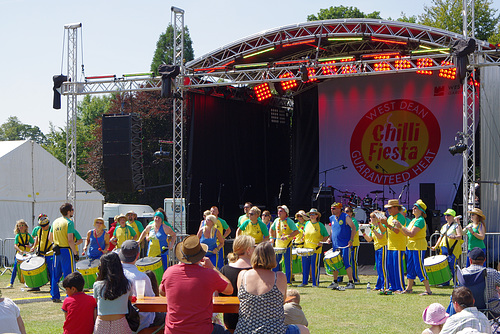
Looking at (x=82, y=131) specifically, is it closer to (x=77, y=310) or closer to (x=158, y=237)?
(x=158, y=237)

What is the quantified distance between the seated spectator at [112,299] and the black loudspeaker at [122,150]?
11.0 m

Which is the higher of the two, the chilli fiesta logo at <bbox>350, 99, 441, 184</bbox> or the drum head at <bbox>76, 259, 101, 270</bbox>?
the chilli fiesta logo at <bbox>350, 99, 441, 184</bbox>

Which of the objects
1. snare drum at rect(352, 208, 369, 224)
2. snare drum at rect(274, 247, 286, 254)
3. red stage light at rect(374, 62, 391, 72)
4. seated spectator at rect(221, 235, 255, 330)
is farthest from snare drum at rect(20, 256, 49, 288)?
red stage light at rect(374, 62, 391, 72)

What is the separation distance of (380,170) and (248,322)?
50.4ft

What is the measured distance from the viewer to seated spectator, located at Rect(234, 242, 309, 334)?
4816 millimetres

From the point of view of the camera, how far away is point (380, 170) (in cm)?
1966

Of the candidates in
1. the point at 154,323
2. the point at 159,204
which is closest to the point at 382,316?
the point at 154,323

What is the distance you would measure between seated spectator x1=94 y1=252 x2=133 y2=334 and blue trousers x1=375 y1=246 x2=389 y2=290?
20.5 ft

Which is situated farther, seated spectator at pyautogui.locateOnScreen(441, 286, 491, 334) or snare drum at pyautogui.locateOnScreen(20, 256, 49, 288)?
snare drum at pyautogui.locateOnScreen(20, 256, 49, 288)

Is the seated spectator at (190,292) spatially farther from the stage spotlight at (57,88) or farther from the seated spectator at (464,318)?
the stage spotlight at (57,88)

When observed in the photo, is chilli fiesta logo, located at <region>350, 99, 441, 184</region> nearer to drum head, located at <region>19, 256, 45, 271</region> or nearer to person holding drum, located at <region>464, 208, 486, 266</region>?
person holding drum, located at <region>464, 208, 486, 266</region>

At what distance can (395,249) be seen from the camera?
415 inches

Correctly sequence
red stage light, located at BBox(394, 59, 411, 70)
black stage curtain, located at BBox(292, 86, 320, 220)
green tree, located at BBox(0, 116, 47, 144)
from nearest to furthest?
1. red stage light, located at BBox(394, 59, 411, 70)
2. black stage curtain, located at BBox(292, 86, 320, 220)
3. green tree, located at BBox(0, 116, 47, 144)

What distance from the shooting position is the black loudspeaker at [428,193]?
18212mm
